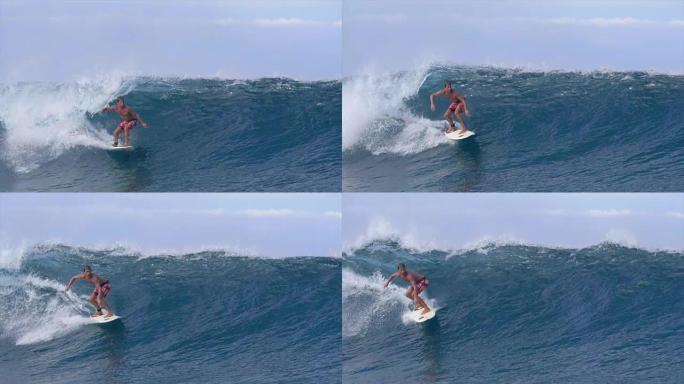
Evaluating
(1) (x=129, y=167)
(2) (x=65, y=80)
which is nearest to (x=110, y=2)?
(2) (x=65, y=80)

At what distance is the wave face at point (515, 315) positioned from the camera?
678 cm

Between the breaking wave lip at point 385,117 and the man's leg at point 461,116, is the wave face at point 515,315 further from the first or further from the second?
the man's leg at point 461,116

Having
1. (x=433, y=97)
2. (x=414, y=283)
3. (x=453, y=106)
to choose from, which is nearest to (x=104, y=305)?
(x=414, y=283)

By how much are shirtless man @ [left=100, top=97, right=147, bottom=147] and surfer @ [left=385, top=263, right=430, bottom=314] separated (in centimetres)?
255

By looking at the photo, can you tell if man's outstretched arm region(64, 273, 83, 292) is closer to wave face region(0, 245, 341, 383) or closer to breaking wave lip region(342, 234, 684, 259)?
wave face region(0, 245, 341, 383)

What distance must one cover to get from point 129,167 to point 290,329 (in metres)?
2.01

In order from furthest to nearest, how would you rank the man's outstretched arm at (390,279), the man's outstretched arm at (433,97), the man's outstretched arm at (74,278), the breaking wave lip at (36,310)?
the breaking wave lip at (36,310), the man's outstretched arm at (74,278), the man's outstretched arm at (390,279), the man's outstretched arm at (433,97)

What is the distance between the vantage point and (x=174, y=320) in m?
7.12

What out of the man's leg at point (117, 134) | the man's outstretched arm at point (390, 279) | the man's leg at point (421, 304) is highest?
the man's leg at point (117, 134)

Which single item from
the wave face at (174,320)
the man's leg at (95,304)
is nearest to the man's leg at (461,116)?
the wave face at (174,320)

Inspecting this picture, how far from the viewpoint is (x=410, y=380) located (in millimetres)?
6812

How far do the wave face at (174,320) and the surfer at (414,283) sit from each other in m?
0.53

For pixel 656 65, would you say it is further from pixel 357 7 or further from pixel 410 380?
pixel 410 380

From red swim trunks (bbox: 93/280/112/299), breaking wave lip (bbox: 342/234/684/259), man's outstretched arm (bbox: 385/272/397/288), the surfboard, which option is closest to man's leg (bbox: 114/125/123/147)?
red swim trunks (bbox: 93/280/112/299)
